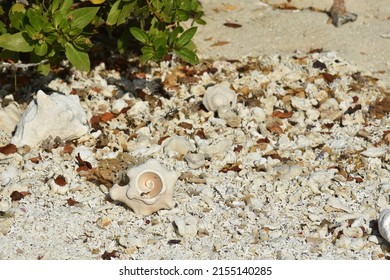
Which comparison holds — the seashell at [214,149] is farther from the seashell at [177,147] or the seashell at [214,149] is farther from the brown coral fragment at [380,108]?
the brown coral fragment at [380,108]

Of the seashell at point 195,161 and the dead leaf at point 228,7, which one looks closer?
the seashell at point 195,161

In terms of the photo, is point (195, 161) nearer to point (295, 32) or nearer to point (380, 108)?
point (380, 108)

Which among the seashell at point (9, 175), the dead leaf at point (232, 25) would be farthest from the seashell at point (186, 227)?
the dead leaf at point (232, 25)

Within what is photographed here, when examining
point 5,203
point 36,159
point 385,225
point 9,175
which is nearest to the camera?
point 385,225

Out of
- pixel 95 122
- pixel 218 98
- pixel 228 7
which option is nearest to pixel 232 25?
pixel 228 7
